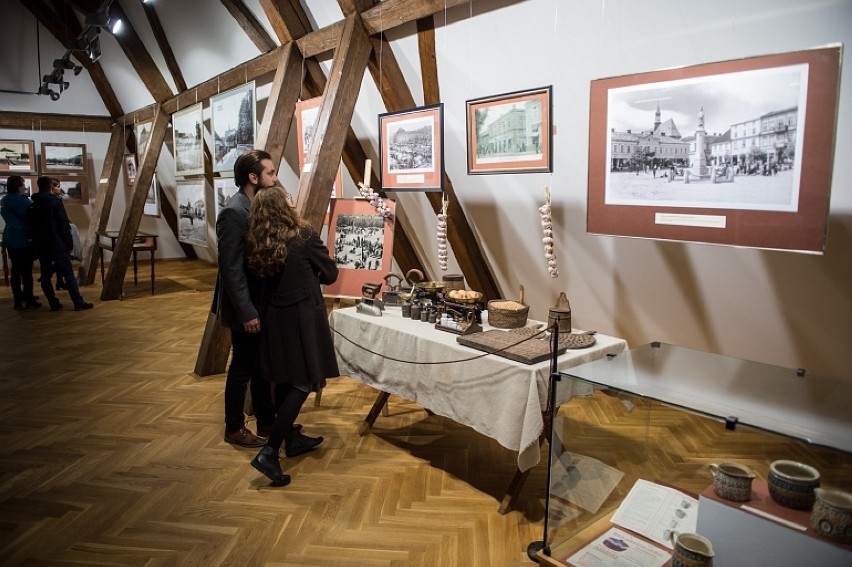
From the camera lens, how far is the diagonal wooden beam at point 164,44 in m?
7.38

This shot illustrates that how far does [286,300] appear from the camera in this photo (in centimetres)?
284

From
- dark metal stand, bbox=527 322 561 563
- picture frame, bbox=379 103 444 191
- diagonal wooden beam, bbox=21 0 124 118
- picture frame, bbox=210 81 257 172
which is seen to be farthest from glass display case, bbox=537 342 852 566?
diagonal wooden beam, bbox=21 0 124 118

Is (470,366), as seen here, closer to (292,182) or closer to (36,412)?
(36,412)

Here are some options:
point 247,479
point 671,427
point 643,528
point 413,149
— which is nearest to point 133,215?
point 413,149

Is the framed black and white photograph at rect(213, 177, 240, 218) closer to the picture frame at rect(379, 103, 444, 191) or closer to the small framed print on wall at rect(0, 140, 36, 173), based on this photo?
the picture frame at rect(379, 103, 444, 191)

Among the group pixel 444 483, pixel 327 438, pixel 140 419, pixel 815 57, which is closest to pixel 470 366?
pixel 444 483

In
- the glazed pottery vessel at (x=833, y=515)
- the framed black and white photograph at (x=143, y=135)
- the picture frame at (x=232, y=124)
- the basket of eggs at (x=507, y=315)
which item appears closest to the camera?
the glazed pottery vessel at (x=833, y=515)

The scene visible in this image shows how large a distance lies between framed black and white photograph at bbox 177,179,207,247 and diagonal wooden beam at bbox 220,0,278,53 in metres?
2.17

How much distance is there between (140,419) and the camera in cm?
384

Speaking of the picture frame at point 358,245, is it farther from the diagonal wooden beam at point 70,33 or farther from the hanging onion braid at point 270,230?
the diagonal wooden beam at point 70,33

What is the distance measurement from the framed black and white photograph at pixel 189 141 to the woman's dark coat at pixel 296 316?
4.60 metres

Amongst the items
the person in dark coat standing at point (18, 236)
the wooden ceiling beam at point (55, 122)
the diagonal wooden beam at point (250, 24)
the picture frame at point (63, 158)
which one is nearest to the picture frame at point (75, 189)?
the picture frame at point (63, 158)

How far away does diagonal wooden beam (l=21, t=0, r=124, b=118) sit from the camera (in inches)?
380

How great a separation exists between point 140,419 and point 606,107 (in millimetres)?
3294
